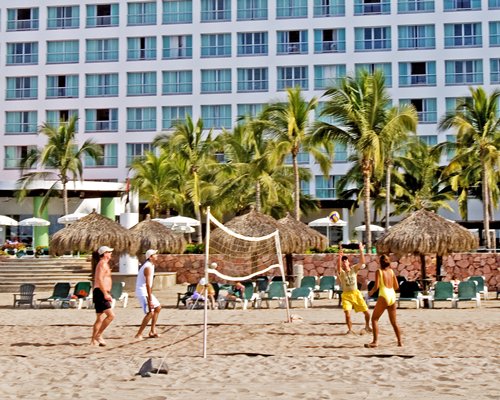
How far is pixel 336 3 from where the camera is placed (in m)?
53.5

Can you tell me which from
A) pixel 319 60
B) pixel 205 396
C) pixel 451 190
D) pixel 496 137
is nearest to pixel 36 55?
pixel 319 60

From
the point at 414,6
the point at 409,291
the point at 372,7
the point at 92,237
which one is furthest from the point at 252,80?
the point at 409,291

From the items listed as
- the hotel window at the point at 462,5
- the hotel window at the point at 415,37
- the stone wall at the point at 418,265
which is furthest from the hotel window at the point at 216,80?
the stone wall at the point at 418,265

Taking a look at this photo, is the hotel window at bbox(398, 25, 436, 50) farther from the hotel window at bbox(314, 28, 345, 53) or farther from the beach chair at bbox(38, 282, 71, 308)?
the beach chair at bbox(38, 282, 71, 308)

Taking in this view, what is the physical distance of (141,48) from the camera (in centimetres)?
5559

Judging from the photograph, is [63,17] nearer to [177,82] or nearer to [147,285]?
[177,82]

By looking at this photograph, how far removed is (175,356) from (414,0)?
148 ft

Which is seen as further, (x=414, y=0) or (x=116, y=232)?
(x=414, y=0)

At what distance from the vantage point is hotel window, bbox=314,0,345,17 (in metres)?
53.4

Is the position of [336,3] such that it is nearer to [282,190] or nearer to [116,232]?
[282,190]

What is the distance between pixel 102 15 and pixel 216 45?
28.2ft

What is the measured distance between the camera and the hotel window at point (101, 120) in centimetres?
5550

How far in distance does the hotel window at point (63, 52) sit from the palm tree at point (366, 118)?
101 feet

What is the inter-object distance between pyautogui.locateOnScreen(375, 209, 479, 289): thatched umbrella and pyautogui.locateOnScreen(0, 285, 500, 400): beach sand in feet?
11.3
